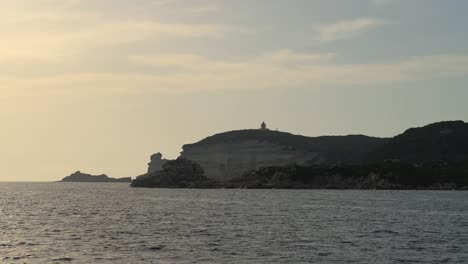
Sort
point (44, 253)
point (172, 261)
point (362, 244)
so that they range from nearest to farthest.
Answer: point (172, 261) < point (44, 253) < point (362, 244)

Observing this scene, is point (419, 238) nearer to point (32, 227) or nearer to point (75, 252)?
point (75, 252)

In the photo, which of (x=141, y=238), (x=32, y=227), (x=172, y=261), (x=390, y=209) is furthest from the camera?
(x=390, y=209)

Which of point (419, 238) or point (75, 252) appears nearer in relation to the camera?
point (75, 252)

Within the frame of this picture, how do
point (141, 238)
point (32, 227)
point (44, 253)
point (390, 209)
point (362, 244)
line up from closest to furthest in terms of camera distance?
point (44, 253)
point (362, 244)
point (141, 238)
point (32, 227)
point (390, 209)

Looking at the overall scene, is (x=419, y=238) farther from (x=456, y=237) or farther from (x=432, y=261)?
(x=432, y=261)

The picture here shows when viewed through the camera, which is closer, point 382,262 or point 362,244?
point 382,262

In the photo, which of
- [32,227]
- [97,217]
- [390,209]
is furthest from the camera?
[390,209]

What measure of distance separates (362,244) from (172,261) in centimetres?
1883

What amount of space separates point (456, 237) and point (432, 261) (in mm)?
17780

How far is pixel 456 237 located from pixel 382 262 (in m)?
20.4

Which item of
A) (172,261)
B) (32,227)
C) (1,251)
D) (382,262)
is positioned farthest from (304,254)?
(32,227)

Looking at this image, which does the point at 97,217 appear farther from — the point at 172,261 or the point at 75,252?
the point at 172,261

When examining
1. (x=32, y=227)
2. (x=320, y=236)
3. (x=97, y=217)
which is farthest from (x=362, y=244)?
(x=97, y=217)

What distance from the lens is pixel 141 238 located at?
6175 cm
